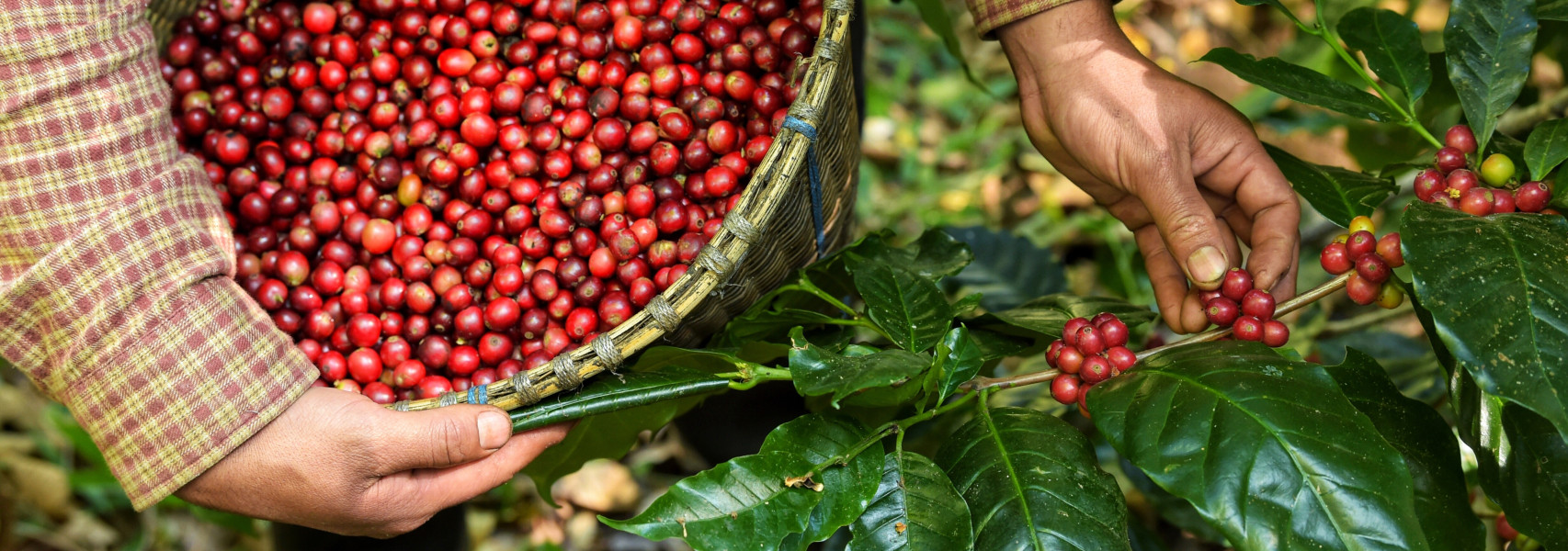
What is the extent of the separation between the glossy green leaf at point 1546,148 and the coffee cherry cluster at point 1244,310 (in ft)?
0.90

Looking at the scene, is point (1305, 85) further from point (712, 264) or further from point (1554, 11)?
point (712, 264)

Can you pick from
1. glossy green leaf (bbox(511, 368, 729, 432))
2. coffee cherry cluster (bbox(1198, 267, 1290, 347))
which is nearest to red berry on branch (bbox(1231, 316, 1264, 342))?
coffee cherry cluster (bbox(1198, 267, 1290, 347))

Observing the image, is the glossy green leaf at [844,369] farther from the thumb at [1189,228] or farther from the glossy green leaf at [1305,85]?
the glossy green leaf at [1305,85]

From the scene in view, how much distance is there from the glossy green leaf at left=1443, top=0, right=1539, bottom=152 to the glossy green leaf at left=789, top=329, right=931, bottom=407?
0.65 m

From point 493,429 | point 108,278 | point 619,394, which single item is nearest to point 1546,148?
point 619,394

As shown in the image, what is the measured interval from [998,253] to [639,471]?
101cm

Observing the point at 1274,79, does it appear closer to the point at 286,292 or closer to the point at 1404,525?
the point at 1404,525

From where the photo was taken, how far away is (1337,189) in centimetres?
111

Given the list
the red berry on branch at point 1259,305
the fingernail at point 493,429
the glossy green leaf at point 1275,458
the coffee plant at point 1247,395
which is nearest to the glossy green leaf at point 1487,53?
the coffee plant at point 1247,395

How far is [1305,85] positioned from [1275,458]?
479 millimetres

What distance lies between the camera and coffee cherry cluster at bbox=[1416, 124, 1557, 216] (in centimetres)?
95

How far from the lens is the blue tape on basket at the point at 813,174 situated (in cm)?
111

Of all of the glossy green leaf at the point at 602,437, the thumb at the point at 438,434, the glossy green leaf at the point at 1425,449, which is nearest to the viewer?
the glossy green leaf at the point at 1425,449

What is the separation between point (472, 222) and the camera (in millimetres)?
1427
